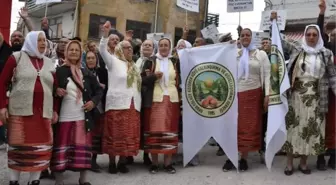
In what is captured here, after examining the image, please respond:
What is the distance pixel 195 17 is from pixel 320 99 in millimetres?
19766

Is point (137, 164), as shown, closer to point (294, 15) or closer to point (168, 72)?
point (168, 72)

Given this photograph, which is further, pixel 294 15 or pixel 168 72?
pixel 294 15

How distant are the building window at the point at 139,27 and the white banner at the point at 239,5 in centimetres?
1524

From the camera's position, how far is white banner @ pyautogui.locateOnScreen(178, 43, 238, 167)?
18.5ft

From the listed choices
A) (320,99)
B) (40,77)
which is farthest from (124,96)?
(320,99)

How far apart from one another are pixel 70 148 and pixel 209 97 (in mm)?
2034

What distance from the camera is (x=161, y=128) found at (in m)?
5.43

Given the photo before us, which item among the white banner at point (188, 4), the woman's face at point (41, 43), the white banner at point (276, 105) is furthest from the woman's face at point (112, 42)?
the white banner at point (188, 4)

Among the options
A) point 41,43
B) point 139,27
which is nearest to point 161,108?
point 41,43

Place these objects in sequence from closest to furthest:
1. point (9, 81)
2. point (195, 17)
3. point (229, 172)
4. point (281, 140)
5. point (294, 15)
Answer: point (9, 81), point (281, 140), point (229, 172), point (294, 15), point (195, 17)

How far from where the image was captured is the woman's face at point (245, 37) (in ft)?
18.6

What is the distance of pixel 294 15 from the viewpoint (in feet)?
53.0

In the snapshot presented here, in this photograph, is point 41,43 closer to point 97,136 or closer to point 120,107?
point 120,107

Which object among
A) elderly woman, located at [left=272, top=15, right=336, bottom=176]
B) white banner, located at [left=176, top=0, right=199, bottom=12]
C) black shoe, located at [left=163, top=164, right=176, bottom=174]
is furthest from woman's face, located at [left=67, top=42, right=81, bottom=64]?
white banner, located at [left=176, top=0, right=199, bottom=12]
